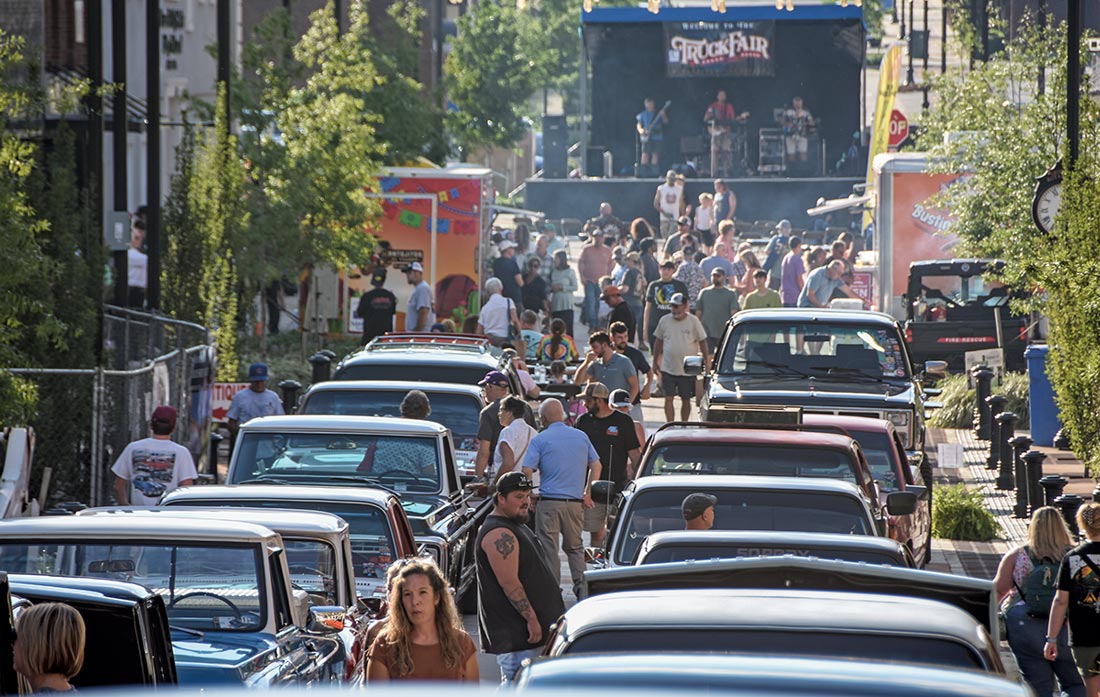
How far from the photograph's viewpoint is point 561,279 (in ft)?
93.7

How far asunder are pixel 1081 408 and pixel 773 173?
122 ft

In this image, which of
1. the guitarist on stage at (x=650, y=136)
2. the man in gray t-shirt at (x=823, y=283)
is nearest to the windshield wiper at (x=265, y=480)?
the man in gray t-shirt at (x=823, y=283)

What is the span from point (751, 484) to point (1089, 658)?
1982mm

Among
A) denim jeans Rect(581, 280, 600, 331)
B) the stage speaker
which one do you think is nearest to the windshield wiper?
denim jeans Rect(581, 280, 600, 331)

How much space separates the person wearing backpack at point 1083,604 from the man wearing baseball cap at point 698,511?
1787mm

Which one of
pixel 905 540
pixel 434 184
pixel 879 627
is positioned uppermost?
pixel 434 184

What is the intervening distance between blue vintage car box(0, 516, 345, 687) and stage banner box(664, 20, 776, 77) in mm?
45677

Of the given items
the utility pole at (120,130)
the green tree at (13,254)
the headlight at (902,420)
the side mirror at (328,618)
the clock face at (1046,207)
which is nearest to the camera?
the side mirror at (328,618)

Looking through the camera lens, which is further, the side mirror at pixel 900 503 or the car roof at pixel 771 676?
the side mirror at pixel 900 503

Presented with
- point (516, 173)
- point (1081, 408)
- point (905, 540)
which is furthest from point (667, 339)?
point (516, 173)

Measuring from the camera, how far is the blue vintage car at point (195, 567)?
8.39 m

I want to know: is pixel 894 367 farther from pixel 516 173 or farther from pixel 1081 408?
pixel 516 173

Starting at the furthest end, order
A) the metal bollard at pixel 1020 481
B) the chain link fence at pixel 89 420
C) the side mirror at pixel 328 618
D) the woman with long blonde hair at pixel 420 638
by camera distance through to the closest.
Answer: the metal bollard at pixel 1020 481 < the chain link fence at pixel 89 420 < the side mirror at pixel 328 618 < the woman with long blonde hair at pixel 420 638

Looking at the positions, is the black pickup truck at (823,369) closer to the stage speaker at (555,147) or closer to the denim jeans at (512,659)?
the denim jeans at (512,659)
